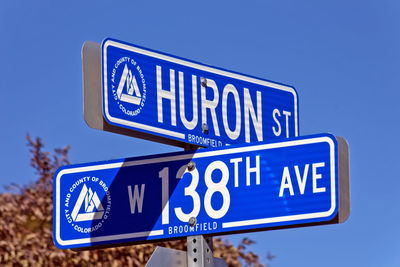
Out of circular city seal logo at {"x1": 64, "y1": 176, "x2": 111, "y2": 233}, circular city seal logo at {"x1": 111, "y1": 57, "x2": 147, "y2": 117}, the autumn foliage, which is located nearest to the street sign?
circular city seal logo at {"x1": 64, "y1": 176, "x2": 111, "y2": 233}

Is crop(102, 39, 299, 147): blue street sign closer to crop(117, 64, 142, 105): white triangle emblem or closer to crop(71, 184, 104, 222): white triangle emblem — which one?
crop(117, 64, 142, 105): white triangle emblem

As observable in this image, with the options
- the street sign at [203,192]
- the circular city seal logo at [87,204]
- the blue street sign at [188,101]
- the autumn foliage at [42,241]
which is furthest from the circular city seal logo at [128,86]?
the autumn foliage at [42,241]

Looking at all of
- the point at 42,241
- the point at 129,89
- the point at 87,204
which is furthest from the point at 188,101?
the point at 42,241

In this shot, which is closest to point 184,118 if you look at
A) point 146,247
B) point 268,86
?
point 268,86

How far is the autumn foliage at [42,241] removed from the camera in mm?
10305

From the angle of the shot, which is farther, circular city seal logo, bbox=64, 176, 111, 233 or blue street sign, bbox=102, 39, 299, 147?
circular city seal logo, bbox=64, 176, 111, 233

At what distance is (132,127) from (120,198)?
0.62 metres

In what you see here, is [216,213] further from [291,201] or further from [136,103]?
[136,103]

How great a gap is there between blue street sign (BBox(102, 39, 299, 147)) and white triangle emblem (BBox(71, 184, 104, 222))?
1.97ft

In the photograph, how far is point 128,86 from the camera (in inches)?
181

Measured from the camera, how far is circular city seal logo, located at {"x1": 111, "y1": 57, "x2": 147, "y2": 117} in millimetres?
4520

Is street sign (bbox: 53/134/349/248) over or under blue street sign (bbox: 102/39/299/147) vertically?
under

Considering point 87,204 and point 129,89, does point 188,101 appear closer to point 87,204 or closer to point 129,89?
point 129,89

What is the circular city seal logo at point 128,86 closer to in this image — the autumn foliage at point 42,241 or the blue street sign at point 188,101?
the blue street sign at point 188,101
